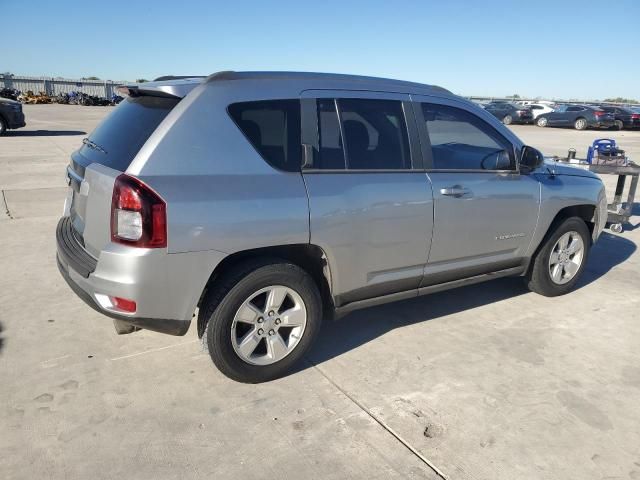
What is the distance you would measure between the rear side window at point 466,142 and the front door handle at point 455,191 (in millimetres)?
177

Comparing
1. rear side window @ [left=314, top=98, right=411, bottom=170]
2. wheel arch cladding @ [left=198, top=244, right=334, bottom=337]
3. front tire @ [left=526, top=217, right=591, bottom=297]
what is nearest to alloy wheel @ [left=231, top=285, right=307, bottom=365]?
wheel arch cladding @ [left=198, top=244, right=334, bottom=337]

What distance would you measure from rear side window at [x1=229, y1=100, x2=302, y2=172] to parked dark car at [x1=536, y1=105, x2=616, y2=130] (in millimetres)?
31077

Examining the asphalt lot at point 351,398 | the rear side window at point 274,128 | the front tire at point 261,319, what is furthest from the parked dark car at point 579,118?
the front tire at point 261,319

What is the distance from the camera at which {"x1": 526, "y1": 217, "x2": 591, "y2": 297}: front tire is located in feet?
14.9

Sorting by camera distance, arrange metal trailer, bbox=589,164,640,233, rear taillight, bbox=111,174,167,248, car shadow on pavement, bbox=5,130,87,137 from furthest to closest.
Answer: car shadow on pavement, bbox=5,130,87,137, metal trailer, bbox=589,164,640,233, rear taillight, bbox=111,174,167,248

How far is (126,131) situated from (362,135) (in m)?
1.46

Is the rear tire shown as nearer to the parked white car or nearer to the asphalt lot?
the parked white car

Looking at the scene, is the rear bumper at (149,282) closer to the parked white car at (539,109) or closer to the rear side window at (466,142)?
the rear side window at (466,142)

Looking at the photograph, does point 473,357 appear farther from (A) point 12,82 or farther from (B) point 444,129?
(A) point 12,82

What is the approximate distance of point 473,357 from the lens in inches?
142

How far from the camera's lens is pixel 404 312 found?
4.32m

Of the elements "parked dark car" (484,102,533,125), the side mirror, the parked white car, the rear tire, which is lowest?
the side mirror

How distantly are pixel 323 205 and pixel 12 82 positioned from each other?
53021 millimetres

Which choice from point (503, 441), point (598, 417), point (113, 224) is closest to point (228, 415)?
point (113, 224)
